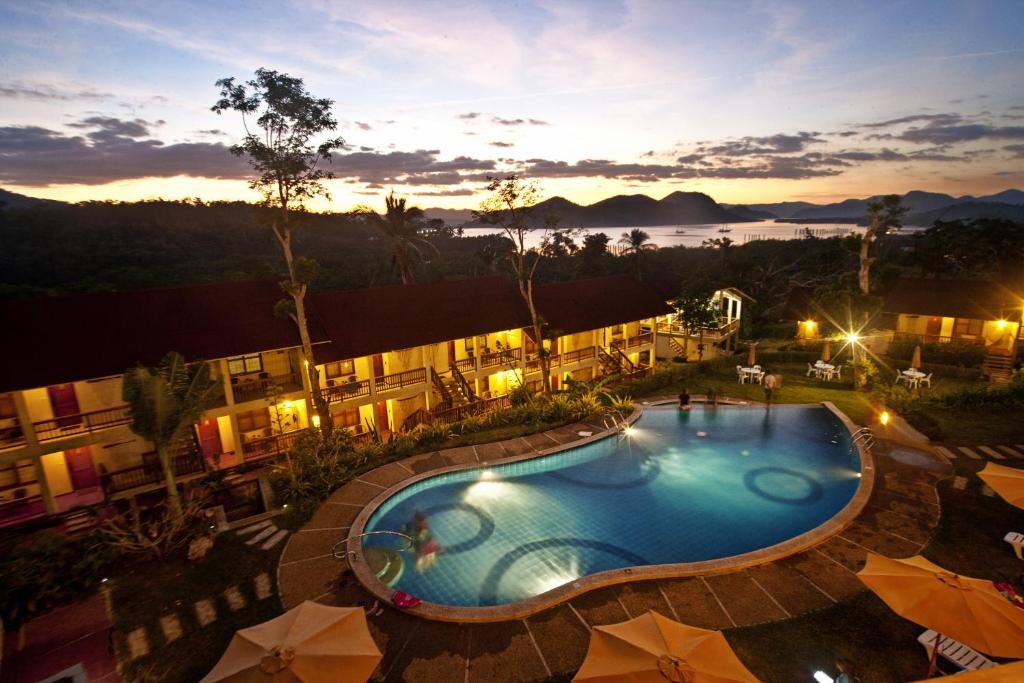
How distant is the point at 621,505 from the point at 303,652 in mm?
10587

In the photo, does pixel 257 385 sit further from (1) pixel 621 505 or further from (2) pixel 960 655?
(2) pixel 960 655

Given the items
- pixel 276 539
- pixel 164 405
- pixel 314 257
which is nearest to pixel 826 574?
pixel 276 539

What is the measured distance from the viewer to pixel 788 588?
10188 millimetres

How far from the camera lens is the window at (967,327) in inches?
1237

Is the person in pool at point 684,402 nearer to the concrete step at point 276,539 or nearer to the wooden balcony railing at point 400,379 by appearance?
the wooden balcony railing at point 400,379

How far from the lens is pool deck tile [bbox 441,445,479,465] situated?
17.0 metres

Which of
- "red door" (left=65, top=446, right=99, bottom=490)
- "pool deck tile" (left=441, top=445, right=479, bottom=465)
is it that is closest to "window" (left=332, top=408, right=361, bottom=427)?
"pool deck tile" (left=441, top=445, right=479, bottom=465)

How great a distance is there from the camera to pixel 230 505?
14961 millimetres

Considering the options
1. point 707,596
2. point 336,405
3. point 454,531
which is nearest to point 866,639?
point 707,596

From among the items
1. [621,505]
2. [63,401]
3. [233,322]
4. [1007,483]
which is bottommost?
[621,505]

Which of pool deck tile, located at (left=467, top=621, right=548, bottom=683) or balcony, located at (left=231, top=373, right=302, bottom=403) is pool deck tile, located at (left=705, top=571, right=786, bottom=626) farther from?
balcony, located at (left=231, top=373, right=302, bottom=403)

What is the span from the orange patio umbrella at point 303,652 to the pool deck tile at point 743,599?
7.10 m

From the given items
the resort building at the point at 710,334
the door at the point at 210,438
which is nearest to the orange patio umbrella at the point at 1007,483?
the resort building at the point at 710,334

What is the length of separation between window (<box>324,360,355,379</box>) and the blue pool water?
29.2 feet
